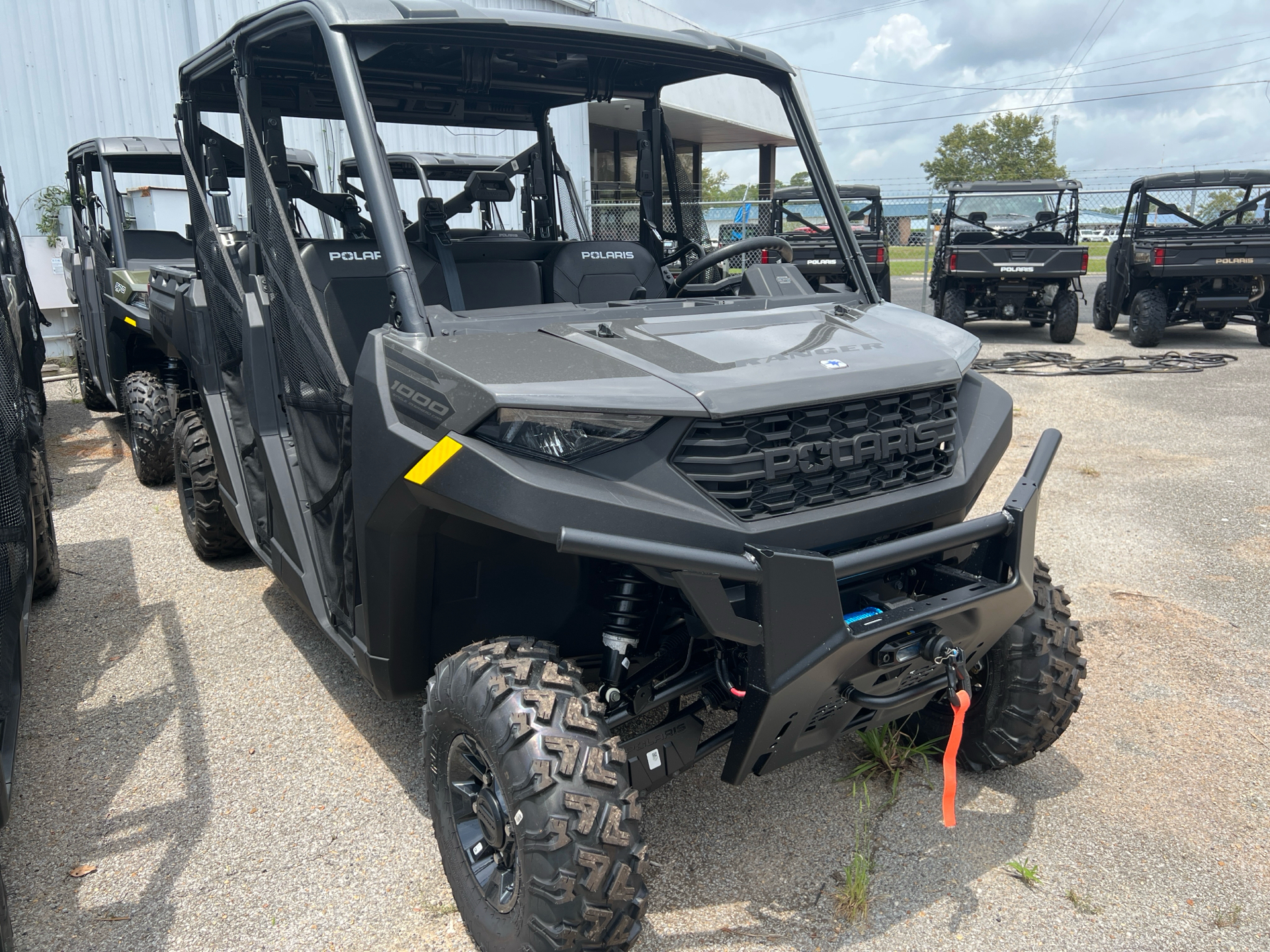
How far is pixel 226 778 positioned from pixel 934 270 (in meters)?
13.0

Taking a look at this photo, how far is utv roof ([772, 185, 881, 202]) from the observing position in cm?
1389

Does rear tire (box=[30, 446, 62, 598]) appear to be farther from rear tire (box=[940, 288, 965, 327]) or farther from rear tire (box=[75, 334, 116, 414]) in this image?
rear tire (box=[940, 288, 965, 327])

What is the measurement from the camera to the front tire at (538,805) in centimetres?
195

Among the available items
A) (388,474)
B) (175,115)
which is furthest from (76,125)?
(388,474)

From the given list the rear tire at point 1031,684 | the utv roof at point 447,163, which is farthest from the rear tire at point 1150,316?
the rear tire at point 1031,684

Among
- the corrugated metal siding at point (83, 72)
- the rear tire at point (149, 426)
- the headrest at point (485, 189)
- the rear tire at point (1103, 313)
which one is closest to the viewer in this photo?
the headrest at point (485, 189)

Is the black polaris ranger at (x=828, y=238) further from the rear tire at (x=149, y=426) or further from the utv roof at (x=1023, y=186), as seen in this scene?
the rear tire at (x=149, y=426)

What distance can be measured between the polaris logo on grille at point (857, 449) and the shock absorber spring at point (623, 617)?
43 centimetres

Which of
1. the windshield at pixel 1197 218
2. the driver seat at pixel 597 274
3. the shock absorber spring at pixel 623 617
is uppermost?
the windshield at pixel 1197 218

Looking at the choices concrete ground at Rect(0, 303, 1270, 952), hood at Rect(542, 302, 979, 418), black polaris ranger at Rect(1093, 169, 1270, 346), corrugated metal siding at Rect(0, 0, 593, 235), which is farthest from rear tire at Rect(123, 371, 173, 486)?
black polaris ranger at Rect(1093, 169, 1270, 346)

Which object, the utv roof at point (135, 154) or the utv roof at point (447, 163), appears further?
the utv roof at point (135, 154)

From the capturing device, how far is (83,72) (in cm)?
1145

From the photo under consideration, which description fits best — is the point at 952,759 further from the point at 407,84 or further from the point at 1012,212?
the point at 1012,212

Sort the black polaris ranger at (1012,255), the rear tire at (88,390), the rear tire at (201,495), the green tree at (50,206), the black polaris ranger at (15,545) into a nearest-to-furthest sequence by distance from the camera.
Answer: the black polaris ranger at (15,545), the rear tire at (201,495), the rear tire at (88,390), the green tree at (50,206), the black polaris ranger at (1012,255)
